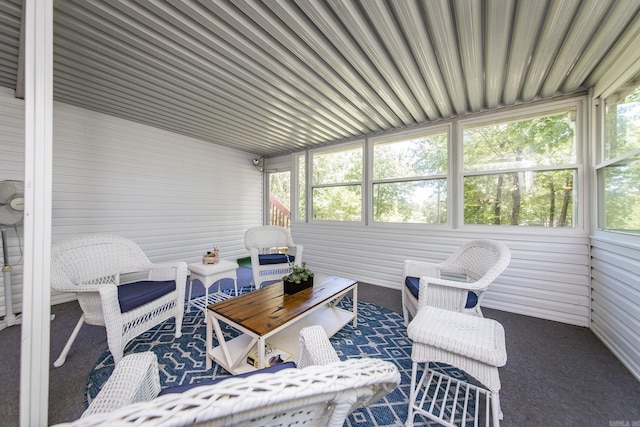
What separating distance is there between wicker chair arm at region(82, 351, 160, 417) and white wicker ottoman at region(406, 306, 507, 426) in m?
1.34

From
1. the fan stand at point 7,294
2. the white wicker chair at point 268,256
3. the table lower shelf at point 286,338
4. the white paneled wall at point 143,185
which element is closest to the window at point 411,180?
the white wicker chair at point 268,256

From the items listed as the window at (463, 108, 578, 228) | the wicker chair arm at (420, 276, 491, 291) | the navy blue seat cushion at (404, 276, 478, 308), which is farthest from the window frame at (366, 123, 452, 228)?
the wicker chair arm at (420, 276, 491, 291)

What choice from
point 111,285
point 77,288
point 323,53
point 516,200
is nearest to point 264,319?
point 111,285

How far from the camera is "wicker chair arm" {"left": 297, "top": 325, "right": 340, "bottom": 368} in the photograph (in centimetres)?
108

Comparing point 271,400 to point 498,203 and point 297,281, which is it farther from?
point 498,203

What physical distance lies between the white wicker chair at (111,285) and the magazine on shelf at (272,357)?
0.96 meters

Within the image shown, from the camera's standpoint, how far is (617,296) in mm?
2072

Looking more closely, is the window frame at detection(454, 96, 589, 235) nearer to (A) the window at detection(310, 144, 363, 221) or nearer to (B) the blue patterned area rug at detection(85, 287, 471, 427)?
(A) the window at detection(310, 144, 363, 221)

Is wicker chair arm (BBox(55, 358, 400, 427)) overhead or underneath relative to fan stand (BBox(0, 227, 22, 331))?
overhead

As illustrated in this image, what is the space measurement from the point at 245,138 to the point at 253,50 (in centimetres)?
252

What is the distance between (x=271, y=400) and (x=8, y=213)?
3.54 meters

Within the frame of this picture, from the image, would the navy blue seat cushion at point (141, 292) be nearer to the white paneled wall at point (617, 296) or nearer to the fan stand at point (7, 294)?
the fan stand at point (7, 294)

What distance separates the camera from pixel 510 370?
1.87 meters

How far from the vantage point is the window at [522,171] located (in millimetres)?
2752
